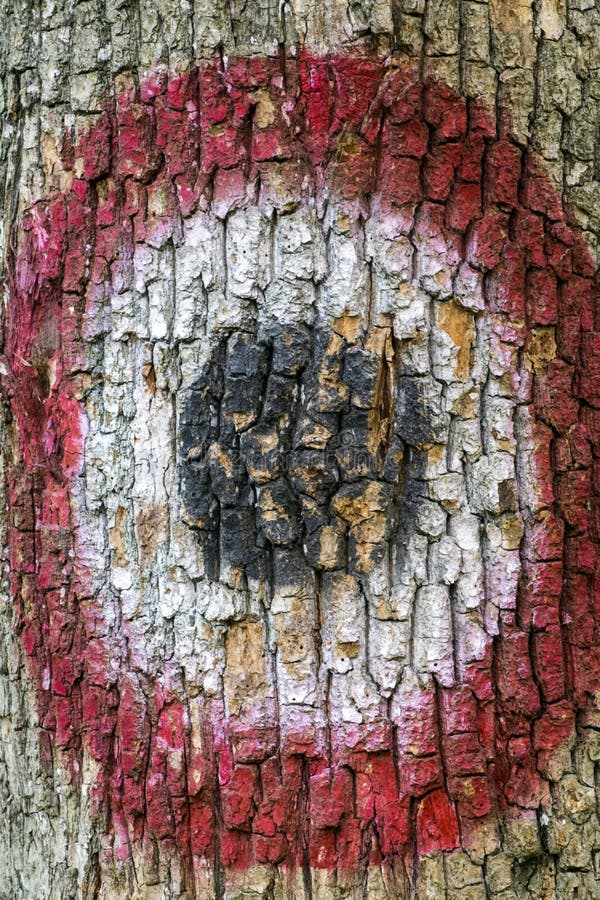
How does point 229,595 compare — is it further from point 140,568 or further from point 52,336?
point 52,336

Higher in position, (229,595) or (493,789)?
(229,595)

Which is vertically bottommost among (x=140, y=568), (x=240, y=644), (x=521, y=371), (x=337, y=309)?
(x=240, y=644)

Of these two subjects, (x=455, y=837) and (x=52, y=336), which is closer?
(x=455, y=837)

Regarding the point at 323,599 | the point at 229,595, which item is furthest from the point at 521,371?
the point at 229,595
